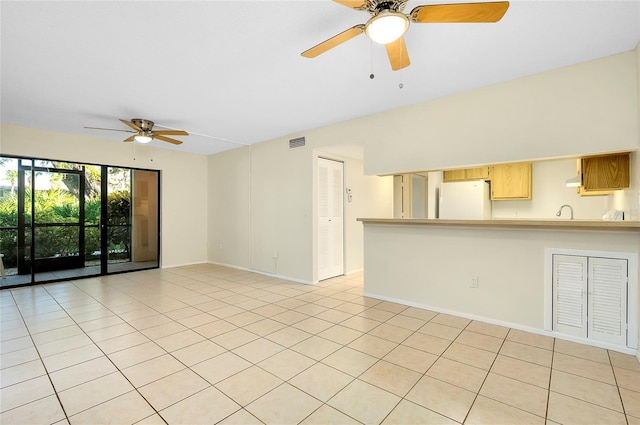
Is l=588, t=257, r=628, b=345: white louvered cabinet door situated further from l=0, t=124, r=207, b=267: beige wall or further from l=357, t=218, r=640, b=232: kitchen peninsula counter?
l=0, t=124, r=207, b=267: beige wall

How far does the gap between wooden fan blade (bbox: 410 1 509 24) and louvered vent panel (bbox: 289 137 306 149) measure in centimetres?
335

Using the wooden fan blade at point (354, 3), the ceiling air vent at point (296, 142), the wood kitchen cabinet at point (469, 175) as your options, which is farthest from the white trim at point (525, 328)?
the wooden fan blade at point (354, 3)

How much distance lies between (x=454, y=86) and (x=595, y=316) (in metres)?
2.63

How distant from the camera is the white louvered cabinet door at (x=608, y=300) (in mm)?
2568

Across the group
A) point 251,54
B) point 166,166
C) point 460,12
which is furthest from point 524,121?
point 166,166

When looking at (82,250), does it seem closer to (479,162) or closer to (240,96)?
(240,96)

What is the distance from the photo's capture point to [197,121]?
450 cm

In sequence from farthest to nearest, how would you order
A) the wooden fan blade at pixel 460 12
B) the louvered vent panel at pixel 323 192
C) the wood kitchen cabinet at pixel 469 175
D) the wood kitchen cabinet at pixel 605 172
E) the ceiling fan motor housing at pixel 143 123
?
the louvered vent panel at pixel 323 192, the wood kitchen cabinet at pixel 469 175, the ceiling fan motor housing at pixel 143 123, the wood kitchen cabinet at pixel 605 172, the wooden fan blade at pixel 460 12

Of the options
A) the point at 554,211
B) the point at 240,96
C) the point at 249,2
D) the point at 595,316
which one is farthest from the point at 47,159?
the point at 554,211

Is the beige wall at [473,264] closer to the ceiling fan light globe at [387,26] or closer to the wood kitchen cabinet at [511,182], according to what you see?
the wood kitchen cabinet at [511,182]

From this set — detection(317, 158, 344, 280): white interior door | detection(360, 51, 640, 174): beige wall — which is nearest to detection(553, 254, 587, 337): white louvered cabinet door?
detection(360, 51, 640, 174): beige wall

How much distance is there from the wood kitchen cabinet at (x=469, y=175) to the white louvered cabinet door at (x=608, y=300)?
249cm

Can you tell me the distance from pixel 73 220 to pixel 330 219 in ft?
15.3

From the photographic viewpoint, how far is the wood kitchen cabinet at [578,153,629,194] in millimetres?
2869
